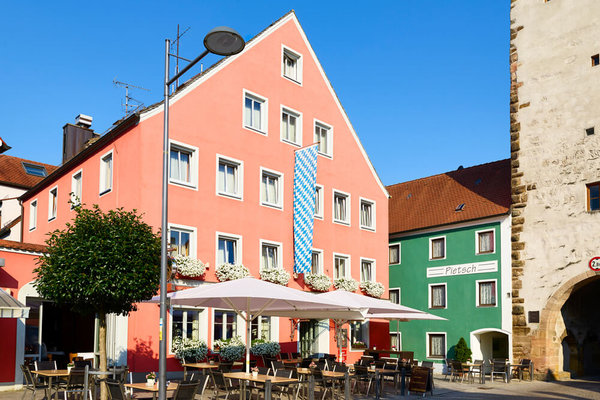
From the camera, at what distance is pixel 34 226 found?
2873 centimetres

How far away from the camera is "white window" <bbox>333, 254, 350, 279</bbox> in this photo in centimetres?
2742

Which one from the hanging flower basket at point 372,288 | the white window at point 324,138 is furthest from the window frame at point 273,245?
the hanging flower basket at point 372,288

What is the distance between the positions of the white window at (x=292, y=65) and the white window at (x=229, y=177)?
5045 millimetres

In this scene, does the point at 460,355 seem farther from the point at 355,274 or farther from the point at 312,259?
the point at 312,259

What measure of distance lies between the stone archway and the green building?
1.77m

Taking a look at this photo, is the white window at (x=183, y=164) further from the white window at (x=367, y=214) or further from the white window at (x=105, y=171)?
the white window at (x=367, y=214)

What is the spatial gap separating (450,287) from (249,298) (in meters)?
18.6

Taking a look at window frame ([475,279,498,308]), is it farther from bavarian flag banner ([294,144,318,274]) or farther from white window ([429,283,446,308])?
bavarian flag banner ([294,144,318,274])

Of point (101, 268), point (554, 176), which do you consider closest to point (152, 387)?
point (101, 268)

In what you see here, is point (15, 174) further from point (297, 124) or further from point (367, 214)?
point (367, 214)

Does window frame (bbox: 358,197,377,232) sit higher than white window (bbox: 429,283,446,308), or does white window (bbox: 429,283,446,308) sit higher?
window frame (bbox: 358,197,377,232)

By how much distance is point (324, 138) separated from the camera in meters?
28.1

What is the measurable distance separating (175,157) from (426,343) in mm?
17090

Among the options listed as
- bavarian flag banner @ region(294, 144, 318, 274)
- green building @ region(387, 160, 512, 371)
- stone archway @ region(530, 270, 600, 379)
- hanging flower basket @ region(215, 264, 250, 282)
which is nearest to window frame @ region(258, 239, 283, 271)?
bavarian flag banner @ region(294, 144, 318, 274)
